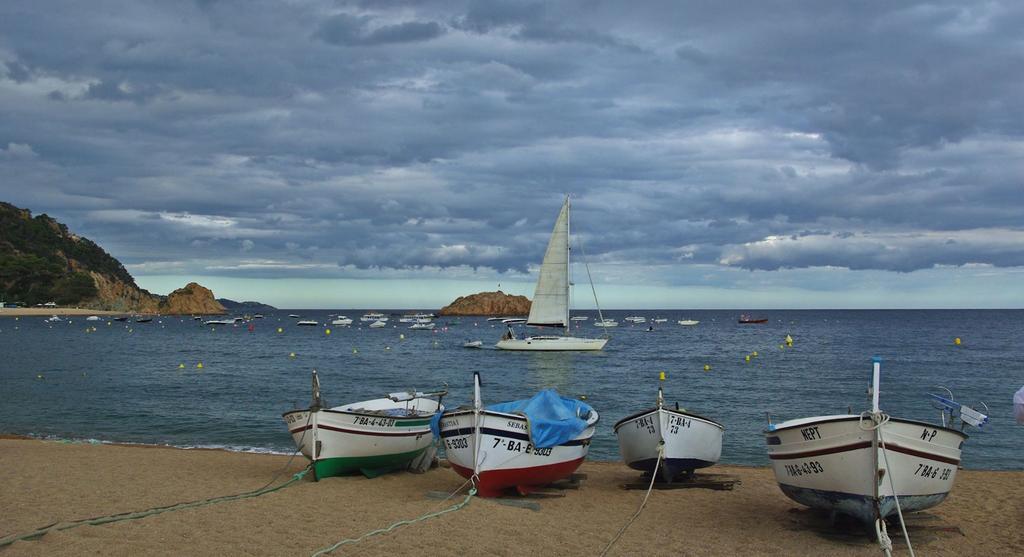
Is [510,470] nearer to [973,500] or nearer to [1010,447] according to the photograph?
[973,500]

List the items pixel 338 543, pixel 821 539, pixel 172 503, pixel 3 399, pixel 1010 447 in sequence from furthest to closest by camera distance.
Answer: pixel 3 399
pixel 1010 447
pixel 172 503
pixel 821 539
pixel 338 543

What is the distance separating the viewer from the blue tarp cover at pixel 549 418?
49.8ft

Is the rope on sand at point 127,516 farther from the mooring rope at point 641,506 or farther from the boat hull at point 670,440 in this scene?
the boat hull at point 670,440

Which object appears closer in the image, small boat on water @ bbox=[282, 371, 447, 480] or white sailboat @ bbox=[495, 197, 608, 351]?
small boat on water @ bbox=[282, 371, 447, 480]

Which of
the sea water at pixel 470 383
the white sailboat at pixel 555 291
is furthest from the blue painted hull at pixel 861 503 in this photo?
the white sailboat at pixel 555 291

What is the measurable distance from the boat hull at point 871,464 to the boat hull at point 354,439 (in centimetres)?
883

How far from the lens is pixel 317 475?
54.8 ft

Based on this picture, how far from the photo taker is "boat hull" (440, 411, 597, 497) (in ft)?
48.7

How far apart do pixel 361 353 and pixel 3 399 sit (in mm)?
37722

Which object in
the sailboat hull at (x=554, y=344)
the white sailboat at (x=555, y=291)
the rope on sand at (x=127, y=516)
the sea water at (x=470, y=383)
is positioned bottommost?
the sea water at (x=470, y=383)

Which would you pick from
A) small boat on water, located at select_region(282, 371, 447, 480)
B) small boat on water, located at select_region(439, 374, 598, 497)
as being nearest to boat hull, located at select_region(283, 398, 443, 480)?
small boat on water, located at select_region(282, 371, 447, 480)

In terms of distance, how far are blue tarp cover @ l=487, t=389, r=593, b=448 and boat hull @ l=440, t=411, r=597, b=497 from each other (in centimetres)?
19

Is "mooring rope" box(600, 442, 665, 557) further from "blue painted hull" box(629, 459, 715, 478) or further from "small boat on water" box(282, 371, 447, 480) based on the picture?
"small boat on water" box(282, 371, 447, 480)

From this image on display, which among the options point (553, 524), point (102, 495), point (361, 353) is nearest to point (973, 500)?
point (553, 524)
